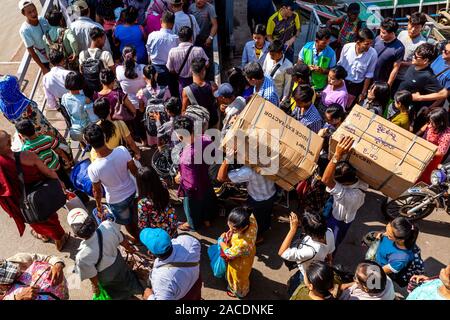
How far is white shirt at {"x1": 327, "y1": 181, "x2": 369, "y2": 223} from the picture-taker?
423 centimetres

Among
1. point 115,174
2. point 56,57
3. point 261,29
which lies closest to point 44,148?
point 115,174

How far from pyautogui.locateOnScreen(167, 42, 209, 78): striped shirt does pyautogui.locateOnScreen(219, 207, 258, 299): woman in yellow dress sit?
278 cm

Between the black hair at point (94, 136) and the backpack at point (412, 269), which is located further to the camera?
the black hair at point (94, 136)

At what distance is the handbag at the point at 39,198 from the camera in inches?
174

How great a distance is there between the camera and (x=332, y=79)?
5219mm

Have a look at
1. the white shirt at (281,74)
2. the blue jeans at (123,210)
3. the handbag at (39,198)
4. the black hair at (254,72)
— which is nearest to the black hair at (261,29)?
the white shirt at (281,74)

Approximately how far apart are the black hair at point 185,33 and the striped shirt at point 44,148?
7.72 feet

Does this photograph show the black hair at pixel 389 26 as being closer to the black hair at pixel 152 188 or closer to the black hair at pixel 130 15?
the black hair at pixel 130 15

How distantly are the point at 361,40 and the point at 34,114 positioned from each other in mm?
4841

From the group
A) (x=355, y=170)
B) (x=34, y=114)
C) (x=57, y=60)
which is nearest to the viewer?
(x=355, y=170)

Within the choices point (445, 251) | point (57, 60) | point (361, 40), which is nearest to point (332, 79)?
point (361, 40)

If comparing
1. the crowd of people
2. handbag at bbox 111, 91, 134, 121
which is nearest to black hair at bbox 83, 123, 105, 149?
the crowd of people

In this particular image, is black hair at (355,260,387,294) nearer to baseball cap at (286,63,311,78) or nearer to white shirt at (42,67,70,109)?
baseball cap at (286,63,311,78)

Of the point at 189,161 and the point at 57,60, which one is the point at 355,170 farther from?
the point at 57,60
